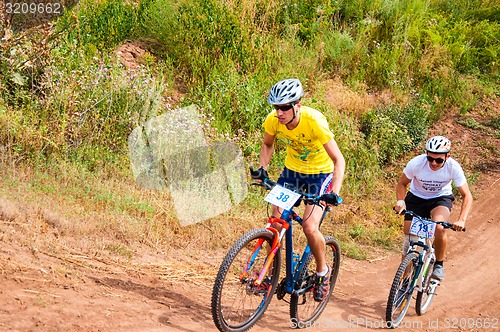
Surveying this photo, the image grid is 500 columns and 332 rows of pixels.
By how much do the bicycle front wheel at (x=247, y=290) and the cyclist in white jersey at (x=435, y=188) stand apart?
1665mm

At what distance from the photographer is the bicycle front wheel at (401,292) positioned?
639 cm

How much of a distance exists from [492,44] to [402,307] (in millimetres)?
9363

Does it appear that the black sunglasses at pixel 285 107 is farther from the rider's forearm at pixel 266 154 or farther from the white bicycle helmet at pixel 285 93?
the rider's forearm at pixel 266 154

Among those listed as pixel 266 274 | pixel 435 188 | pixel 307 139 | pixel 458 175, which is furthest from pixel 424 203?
pixel 266 274

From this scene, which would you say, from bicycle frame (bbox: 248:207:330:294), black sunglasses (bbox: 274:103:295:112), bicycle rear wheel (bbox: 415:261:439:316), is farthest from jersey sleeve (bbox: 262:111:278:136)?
bicycle rear wheel (bbox: 415:261:439:316)

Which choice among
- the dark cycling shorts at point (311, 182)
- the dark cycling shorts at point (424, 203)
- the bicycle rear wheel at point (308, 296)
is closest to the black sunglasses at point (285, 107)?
the dark cycling shorts at point (311, 182)

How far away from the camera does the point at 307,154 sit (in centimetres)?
597

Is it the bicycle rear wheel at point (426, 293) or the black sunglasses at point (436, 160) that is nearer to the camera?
the black sunglasses at point (436, 160)

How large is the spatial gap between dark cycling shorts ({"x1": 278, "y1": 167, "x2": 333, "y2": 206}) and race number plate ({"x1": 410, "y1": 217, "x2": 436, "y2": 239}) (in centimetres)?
115

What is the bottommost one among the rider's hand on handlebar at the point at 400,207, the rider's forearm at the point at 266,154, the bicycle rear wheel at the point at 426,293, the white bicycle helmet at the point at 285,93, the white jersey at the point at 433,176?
the bicycle rear wheel at the point at 426,293

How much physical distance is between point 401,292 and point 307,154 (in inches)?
72.5

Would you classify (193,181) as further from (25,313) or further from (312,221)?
(25,313)

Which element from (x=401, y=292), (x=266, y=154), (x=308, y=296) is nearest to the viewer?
(x=266, y=154)

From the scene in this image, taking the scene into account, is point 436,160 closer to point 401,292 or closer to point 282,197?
point 401,292
